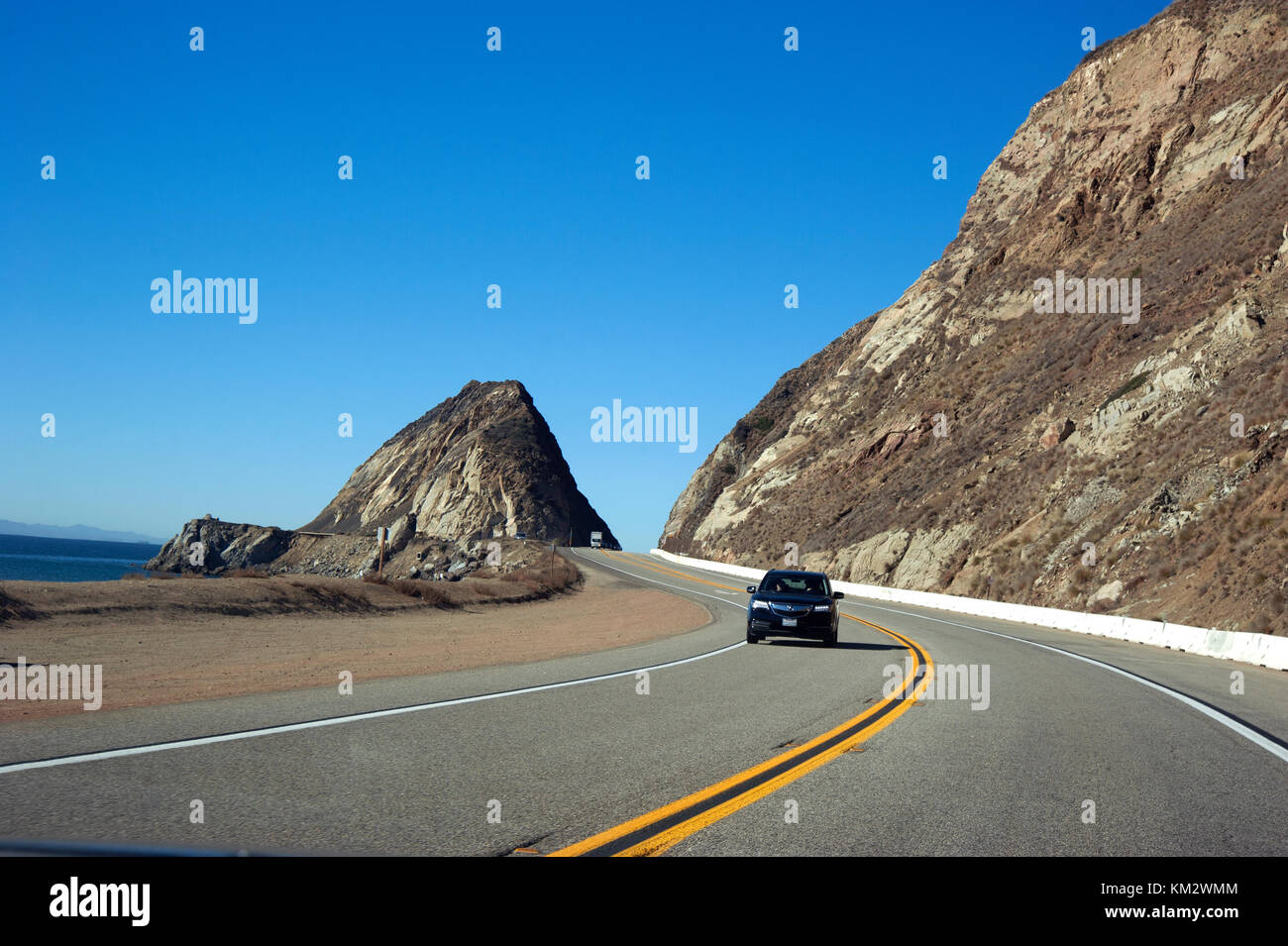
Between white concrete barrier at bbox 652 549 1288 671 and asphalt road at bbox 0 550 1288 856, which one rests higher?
asphalt road at bbox 0 550 1288 856

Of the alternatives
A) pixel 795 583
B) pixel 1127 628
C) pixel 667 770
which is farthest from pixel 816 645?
pixel 667 770

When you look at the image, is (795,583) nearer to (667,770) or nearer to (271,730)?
(667,770)

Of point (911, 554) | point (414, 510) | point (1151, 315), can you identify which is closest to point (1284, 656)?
point (911, 554)

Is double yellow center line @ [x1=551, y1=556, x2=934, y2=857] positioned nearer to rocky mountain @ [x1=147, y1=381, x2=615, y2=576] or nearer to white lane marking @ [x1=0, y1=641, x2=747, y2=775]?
white lane marking @ [x1=0, y1=641, x2=747, y2=775]

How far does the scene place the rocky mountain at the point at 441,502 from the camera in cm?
12100

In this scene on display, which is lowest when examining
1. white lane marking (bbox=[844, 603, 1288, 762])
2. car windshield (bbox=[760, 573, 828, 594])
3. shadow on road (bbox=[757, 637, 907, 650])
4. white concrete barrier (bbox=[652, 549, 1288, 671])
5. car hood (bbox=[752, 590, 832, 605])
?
white concrete barrier (bbox=[652, 549, 1288, 671])

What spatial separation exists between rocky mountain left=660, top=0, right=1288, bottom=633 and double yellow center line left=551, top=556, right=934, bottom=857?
68.1 ft

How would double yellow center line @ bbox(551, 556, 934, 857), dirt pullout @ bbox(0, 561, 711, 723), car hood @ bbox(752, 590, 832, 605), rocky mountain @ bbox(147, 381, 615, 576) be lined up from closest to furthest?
double yellow center line @ bbox(551, 556, 934, 857) → dirt pullout @ bbox(0, 561, 711, 723) → car hood @ bbox(752, 590, 832, 605) → rocky mountain @ bbox(147, 381, 615, 576)

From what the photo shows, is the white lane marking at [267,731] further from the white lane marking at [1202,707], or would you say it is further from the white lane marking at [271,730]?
the white lane marking at [1202,707]

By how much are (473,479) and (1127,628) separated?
10577 centimetres

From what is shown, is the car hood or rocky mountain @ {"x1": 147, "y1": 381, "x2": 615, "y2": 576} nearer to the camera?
the car hood

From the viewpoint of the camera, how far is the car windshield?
21.0m

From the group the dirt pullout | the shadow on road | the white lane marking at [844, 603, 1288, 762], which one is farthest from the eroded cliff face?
the white lane marking at [844, 603, 1288, 762]
